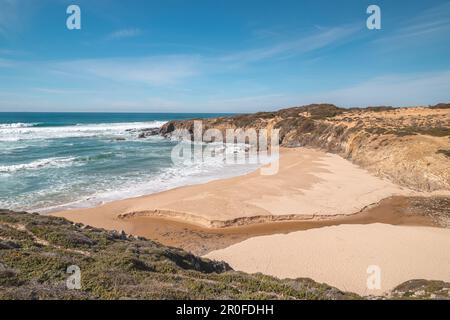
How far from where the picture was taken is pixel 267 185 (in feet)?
73.2

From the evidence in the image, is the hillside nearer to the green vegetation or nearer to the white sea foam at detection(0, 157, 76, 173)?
the green vegetation

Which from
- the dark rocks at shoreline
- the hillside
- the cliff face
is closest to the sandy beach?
the cliff face

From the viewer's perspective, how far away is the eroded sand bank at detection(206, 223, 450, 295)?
10281 mm

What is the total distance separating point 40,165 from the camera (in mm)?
29250

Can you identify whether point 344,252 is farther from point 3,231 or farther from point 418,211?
point 3,231

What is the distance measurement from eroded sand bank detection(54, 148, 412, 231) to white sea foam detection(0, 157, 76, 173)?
48.8 feet

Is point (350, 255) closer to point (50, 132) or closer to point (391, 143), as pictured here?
point (391, 143)

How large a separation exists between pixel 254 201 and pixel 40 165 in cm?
2310

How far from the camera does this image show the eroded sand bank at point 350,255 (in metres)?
10.3

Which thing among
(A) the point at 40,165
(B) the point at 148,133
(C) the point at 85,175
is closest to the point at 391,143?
(C) the point at 85,175

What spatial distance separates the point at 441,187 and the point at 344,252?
14.0m
